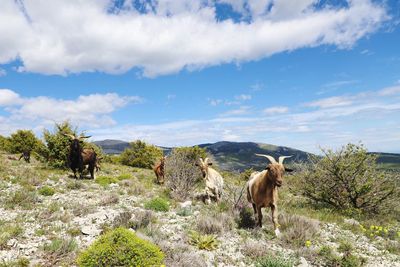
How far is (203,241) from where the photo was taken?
26.2ft

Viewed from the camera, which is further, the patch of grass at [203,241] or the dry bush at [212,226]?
the dry bush at [212,226]

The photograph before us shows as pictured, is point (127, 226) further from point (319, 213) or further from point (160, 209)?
point (319, 213)

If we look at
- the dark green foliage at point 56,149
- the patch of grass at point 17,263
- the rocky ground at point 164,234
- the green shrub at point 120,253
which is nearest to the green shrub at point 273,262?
the rocky ground at point 164,234

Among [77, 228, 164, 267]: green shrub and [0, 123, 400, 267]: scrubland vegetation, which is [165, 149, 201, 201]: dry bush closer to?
[0, 123, 400, 267]: scrubland vegetation

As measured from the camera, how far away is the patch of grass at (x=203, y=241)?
7895mm

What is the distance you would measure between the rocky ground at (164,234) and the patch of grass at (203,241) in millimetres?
108

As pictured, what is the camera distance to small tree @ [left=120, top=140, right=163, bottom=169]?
1504 inches

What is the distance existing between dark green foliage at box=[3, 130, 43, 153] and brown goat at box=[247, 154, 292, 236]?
101 ft

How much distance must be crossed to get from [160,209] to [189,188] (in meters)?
4.09

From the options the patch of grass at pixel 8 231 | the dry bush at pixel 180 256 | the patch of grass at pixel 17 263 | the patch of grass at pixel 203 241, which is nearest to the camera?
the patch of grass at pixel 17 263

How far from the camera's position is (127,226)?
8.41 metres

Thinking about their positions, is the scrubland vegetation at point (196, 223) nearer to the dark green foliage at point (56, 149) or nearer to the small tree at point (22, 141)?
the dark green foliage at point (56, 149)

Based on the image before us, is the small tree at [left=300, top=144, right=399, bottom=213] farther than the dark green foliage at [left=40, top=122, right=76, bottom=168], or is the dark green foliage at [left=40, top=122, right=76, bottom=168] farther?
the dark green foliage at [left=40, top=122, right=76, bottom=168]

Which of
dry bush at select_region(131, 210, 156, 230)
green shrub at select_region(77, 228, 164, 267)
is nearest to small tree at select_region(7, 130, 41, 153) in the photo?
dry bush at select_region(131, 210, 156, 230)
